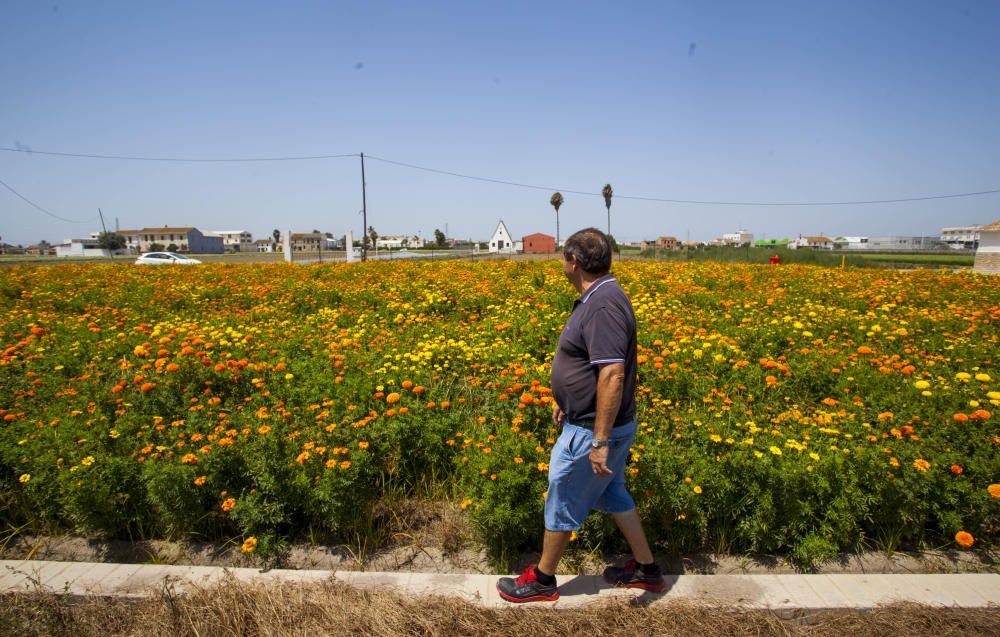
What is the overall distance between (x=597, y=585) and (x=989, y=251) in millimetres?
27511

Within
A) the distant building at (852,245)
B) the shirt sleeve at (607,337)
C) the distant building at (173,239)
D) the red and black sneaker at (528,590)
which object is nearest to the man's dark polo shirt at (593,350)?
the shirt sleeve at (607,337)

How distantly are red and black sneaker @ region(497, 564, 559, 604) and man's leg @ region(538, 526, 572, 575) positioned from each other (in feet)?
0.24

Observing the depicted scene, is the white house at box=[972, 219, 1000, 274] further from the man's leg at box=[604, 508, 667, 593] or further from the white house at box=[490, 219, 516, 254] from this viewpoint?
the white house at box=[490, 219, 516, 254]

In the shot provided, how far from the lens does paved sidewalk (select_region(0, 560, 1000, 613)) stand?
2.41 m

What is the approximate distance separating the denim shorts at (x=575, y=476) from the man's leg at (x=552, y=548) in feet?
0.10

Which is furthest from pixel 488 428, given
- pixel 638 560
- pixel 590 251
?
pixel 590 251

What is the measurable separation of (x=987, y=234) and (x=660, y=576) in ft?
94.0

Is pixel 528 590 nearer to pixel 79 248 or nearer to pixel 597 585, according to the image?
pixel 597 585

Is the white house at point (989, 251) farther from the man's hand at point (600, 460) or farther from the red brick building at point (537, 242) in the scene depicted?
the red brick building at point (537, 242)

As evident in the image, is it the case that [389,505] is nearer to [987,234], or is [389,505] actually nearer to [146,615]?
[146,615]

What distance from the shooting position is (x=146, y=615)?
7.72 feet

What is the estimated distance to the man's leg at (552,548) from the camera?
2.38 meters

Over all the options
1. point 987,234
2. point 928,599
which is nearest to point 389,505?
point 928,599

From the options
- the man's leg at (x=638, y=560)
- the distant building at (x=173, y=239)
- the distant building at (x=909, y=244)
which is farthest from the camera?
the distant building at (x=173, y=239)
